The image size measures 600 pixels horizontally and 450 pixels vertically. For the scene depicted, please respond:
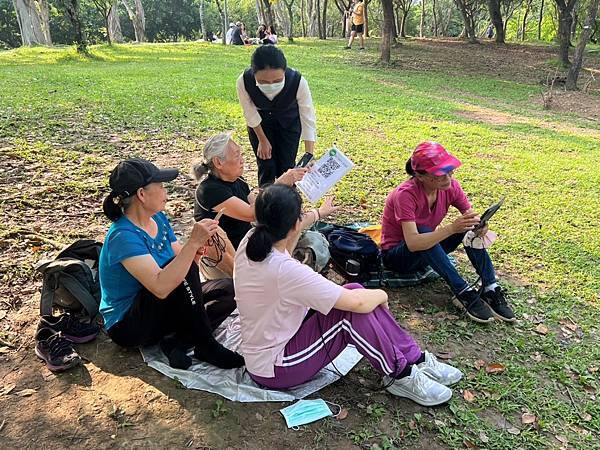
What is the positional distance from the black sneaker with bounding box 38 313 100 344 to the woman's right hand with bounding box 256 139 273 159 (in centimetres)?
213

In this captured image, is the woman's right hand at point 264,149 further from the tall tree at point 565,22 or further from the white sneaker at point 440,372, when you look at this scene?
the tall tree at point 565,22

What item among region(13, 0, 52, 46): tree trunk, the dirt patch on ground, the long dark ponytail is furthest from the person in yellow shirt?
the long dark ponytail

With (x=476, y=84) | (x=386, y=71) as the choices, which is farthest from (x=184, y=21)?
(x=476, y=84)

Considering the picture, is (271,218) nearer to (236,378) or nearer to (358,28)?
(236,378)

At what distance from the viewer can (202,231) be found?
263 cm

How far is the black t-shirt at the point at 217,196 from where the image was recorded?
3.48 metres

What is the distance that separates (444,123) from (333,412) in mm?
7723

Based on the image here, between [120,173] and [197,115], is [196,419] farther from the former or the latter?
[197,115]

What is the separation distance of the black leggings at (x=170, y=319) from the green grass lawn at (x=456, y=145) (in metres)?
1.06

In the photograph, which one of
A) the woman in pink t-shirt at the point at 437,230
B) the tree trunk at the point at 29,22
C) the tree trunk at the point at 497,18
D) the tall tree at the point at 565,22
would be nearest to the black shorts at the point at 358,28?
the tree trunk at the point at 497,18

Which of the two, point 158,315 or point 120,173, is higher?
point 120,173

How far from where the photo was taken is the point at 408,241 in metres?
3.64

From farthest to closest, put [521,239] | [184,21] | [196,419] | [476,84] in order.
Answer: [184,21] < [476,84] < [521,239] < [196,419]

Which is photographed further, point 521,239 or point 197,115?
point 197,115
